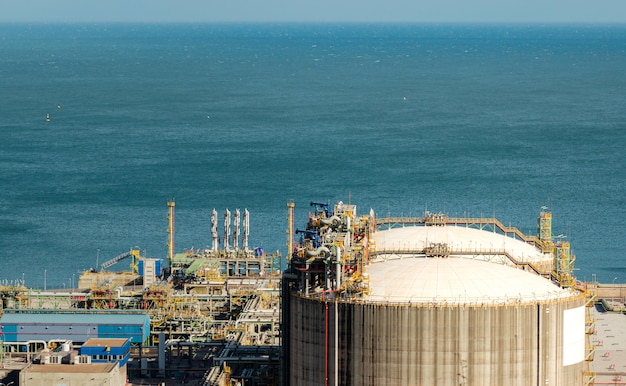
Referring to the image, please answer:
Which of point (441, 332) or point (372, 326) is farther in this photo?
point (372, 326)

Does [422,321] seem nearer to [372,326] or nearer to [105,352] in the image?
[372,326]

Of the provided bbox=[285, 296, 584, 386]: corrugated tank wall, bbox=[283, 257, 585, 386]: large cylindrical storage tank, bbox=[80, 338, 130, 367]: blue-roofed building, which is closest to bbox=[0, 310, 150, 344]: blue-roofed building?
bbox=[80, 338, 130, 367]: blue-roofed building

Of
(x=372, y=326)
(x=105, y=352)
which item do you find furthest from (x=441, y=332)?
(x=105, y=352)

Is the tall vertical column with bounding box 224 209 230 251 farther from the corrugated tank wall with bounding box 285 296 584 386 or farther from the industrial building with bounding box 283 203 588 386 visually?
the corrugated tank wall with bounding box 285 296 584 386

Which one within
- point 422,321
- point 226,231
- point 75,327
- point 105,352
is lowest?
point 105,352

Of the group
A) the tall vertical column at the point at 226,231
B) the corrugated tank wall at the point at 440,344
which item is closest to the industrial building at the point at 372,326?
the corrugated tank wall at the point at 440,344

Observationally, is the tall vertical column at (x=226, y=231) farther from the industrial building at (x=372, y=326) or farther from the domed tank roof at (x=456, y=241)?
the domed tank roof at (x=456, y=241)

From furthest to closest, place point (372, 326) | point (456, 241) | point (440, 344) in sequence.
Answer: point (456, 241) < point (372, 326) < point (440, 344)
